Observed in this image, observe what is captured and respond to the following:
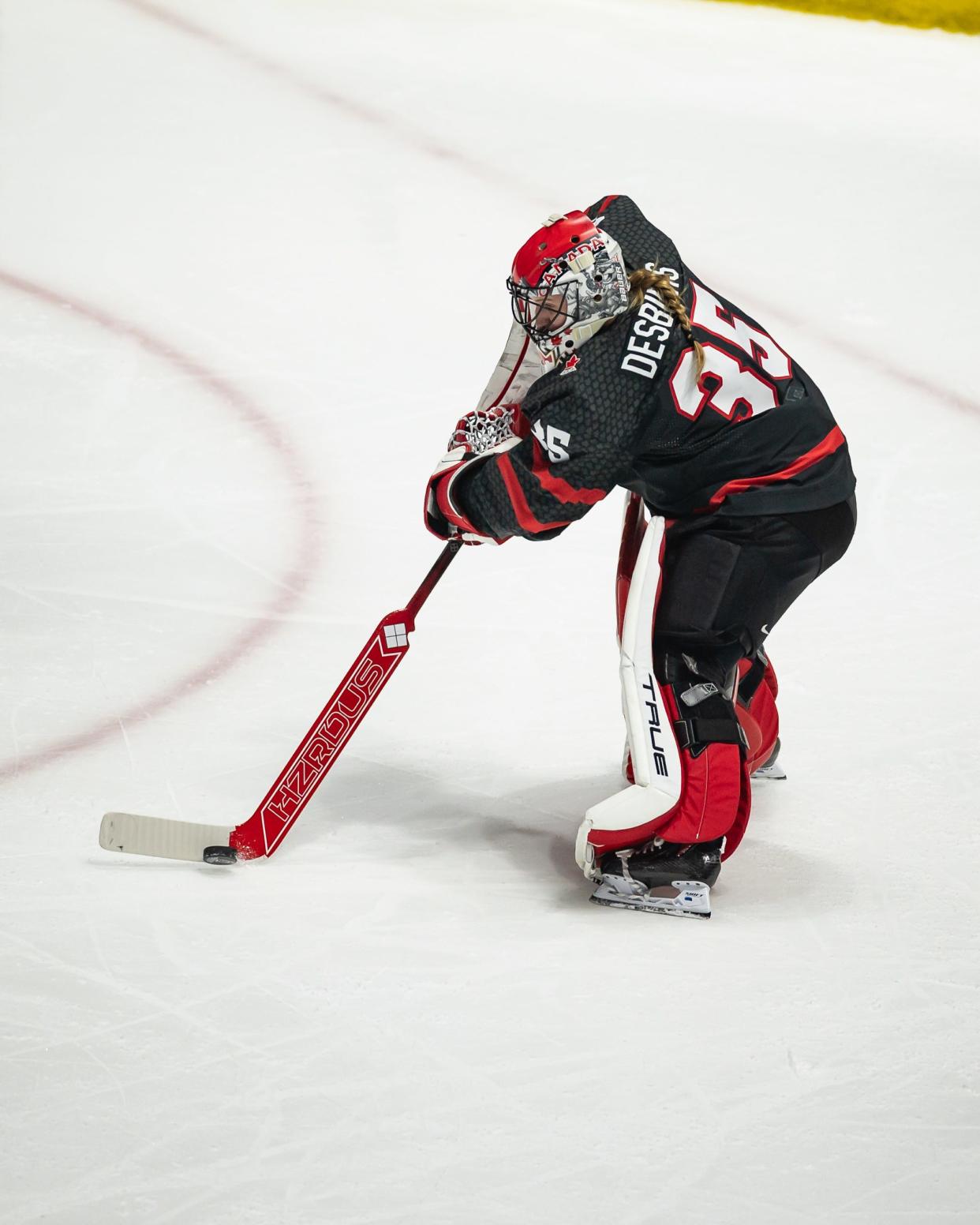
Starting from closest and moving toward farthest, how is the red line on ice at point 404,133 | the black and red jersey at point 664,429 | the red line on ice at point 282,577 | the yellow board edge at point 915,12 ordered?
the black and red jersey at point 664,429, the red line on ice at point 282,577, the red line on ice at point 404,133, the yellow board edge at point 915,12

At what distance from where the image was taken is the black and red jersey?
248 centimetres

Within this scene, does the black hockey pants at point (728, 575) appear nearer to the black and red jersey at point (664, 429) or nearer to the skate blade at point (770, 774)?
the black and red jersey at point (664, 429)

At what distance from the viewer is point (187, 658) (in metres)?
3.39

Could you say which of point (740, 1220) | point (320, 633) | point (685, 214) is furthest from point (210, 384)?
point (740, 1220)

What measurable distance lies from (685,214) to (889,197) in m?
0.76

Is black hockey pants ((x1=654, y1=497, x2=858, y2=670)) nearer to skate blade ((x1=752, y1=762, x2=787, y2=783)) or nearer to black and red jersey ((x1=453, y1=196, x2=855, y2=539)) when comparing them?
black and red jersey ((x1=453, y1=196, x2=855, y2=539))

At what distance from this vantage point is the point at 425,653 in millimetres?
3516

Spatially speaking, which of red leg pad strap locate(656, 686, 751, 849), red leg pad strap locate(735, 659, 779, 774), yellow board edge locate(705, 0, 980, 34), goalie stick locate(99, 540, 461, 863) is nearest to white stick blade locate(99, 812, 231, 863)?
goalie stick locate(99, 540, 461, 863)

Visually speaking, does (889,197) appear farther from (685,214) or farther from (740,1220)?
(740,1220)

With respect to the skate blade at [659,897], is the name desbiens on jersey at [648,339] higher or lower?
higher

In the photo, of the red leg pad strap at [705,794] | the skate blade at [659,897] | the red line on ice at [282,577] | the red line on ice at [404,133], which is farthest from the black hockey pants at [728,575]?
the red line on ice at [404,133]

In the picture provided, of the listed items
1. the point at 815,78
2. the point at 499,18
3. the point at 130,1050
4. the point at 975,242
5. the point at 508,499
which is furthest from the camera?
the point at 499,18

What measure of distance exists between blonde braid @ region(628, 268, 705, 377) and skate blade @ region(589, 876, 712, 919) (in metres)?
0.86

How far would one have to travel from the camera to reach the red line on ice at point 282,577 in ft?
10.2
